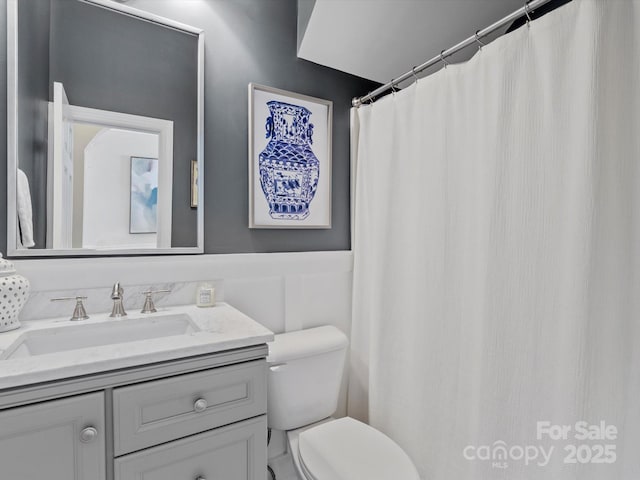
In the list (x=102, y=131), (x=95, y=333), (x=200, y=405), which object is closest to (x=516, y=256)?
(x=200, y=405)

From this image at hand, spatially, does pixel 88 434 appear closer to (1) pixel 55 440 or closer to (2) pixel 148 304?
(1) pixel 55 440

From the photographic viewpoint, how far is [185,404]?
853mm

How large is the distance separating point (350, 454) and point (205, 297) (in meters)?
0.77

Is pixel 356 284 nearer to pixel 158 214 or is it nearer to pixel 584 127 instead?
pixel 158 214

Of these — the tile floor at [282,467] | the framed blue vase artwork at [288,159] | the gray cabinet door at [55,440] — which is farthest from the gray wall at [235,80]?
the tile floor at [282,467]

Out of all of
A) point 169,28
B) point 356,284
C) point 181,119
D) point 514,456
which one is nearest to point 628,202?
point 514,456

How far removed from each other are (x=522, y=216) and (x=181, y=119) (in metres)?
1.26

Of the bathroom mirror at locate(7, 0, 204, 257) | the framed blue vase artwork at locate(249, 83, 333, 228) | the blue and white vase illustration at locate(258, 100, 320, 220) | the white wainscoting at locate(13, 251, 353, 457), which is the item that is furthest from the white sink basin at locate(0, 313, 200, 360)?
the blue and white vase illustration at locate(258, 100, 320, 220)

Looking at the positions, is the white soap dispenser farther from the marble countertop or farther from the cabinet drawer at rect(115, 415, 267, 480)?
the cabinet drawer at rect(115, 415, 267, 480)

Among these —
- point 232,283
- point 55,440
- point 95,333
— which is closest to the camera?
point 55,440

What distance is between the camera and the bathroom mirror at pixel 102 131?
3.61ft

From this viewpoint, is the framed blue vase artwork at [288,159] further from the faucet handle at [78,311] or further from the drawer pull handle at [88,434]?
the drawer pull handle at [88,434]

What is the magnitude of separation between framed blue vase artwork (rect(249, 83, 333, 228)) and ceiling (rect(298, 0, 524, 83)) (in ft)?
0.77

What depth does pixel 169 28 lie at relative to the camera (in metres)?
1.32
